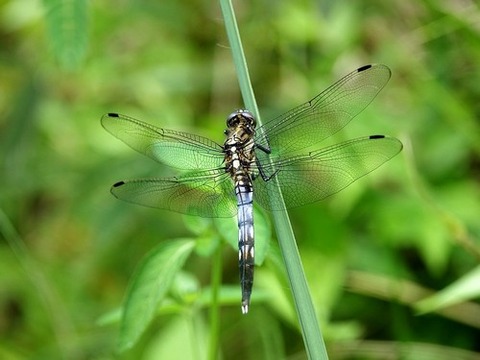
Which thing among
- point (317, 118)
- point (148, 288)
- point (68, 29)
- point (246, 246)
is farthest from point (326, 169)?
point (68, 29)

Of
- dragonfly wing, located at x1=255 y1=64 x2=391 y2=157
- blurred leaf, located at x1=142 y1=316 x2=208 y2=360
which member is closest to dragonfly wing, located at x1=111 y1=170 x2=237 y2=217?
dragonfly wing, located at x1=255 y1=64 x2=391 y2=157

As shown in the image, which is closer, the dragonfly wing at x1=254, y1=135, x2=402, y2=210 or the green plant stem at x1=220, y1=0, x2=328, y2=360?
the green plant stem at x1=220, y1=0, x2=328, y2=360

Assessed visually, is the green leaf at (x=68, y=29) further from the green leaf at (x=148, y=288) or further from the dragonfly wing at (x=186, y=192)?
the green leaf at (x=148, y=288)

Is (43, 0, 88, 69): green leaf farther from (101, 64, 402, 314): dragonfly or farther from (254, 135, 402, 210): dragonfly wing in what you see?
(254, 135, 402, 210): dragonfly wing

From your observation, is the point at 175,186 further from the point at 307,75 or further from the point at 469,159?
the point at 469,159

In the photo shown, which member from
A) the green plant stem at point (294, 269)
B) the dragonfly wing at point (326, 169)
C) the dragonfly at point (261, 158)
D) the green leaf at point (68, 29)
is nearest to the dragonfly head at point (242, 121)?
the dragonfly at point (261, 158)

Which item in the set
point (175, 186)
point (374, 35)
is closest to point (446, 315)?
point (175, 186)
